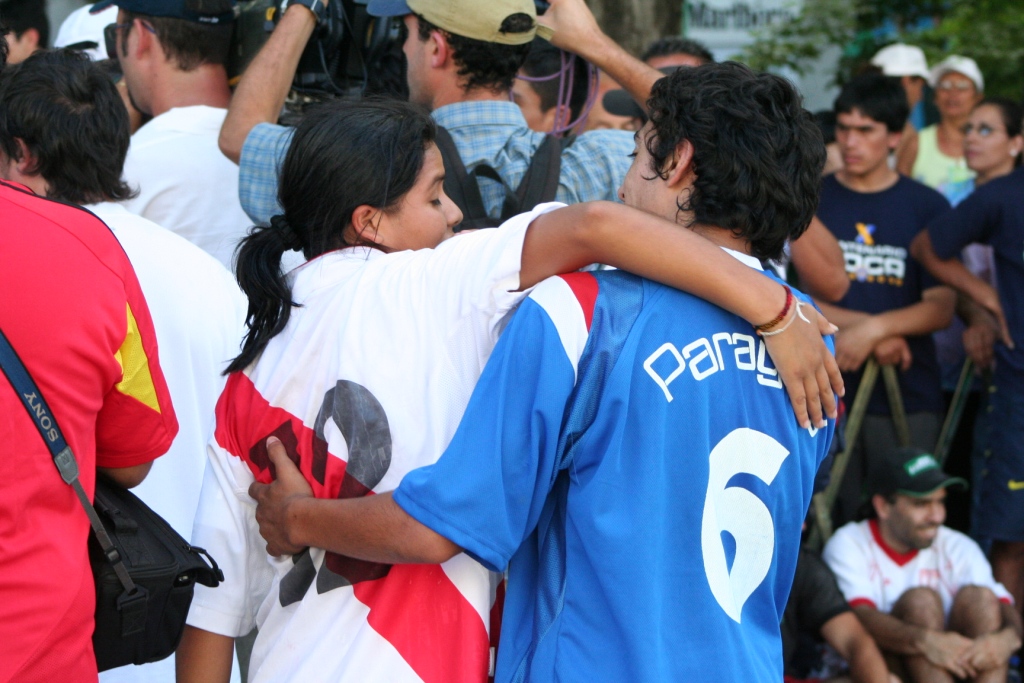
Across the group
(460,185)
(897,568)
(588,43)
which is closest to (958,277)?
(897,568)

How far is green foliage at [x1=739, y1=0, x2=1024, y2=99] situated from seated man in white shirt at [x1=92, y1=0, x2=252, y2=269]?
5396 millimetres

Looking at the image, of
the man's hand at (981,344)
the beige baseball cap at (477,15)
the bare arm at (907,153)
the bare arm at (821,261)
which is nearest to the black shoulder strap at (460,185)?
the beige baseball cap at (477,15)

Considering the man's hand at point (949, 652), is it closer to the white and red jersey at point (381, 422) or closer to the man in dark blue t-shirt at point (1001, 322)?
the man in dark blue t-shirt at point (1001, 322)

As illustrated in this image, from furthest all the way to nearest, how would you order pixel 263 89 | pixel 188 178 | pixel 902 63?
pixel 902 63 < pixel 188 178 < pixel 263 89

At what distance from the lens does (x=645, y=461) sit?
1632 millimetres

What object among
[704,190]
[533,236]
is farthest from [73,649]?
[704,190]

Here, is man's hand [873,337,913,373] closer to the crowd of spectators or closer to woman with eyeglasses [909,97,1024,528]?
woman with eyeglasses [909,97,1024,528]

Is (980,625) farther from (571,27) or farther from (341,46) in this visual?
(341,46)

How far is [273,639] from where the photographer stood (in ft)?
6.14

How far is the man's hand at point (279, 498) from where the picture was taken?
1829mm

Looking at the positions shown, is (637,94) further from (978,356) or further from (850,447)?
(978,356)

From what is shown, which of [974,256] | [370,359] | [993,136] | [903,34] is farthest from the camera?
[903,34]

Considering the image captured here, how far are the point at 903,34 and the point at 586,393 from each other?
311 inches

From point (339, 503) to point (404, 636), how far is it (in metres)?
0.24
